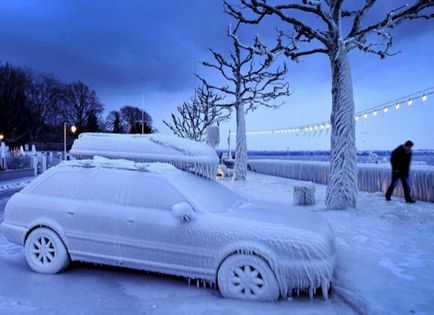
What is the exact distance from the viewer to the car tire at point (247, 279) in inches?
149

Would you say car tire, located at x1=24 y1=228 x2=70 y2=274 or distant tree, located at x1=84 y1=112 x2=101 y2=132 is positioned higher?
distant tree, located at x1=84 y1=112 x2=101 y2=132

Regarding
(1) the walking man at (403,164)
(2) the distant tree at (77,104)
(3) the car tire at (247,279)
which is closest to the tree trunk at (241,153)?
(1) the walking man at (403,164)

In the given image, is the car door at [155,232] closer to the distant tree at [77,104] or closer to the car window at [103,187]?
the car window at [103,187]

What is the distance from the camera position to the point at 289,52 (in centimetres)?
1086

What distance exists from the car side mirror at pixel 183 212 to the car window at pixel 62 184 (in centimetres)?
154

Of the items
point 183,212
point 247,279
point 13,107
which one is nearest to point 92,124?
point 13,107

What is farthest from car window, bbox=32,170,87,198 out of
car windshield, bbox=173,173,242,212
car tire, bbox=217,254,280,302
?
car tire, bbox=217,254,280,302

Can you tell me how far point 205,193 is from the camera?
4.65 m

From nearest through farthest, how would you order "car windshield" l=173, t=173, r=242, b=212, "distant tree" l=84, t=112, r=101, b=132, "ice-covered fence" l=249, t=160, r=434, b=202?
"car windshield" l=173, t=173, r=242, b=212, "ice-covered fence" l=249, t=160, r=434, b=202, "distant tree" l=84, t=112, r=101, b=132

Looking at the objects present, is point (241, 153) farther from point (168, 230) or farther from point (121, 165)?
point (168, 230)

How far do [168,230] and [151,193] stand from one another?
56cm

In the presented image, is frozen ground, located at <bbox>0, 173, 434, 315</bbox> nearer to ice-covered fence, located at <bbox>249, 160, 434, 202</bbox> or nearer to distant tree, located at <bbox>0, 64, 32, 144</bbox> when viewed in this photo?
ice-covered fence, located at <bbox>249, 160, 434, 202</bbox>

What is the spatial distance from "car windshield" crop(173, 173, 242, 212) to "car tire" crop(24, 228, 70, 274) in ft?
5.65

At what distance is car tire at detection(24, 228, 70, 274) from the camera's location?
15.1 feet
